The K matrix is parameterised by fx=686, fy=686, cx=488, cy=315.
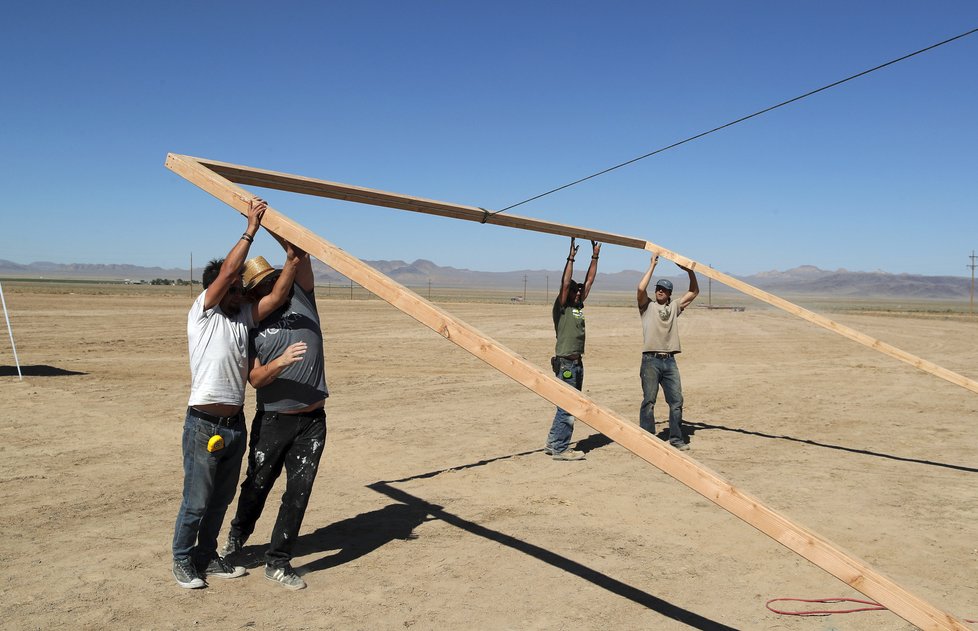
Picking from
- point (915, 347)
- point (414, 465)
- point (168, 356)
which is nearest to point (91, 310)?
point (168, 356)

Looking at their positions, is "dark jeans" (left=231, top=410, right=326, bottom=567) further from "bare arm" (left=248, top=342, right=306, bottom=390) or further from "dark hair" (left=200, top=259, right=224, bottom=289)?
"dark hair" (left=200, top=259, right=224, bottom=289)

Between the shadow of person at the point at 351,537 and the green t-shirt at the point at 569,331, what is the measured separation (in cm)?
276

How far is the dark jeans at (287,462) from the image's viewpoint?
15.1 feet

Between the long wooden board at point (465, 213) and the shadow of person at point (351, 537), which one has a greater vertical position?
the long wooden board at point (465, 213)

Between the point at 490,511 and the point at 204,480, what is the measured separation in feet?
9.45

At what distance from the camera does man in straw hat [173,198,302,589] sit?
4.27 metres

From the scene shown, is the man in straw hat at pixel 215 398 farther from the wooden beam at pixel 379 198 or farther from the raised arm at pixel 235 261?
the wooden beam at pixel 379 198

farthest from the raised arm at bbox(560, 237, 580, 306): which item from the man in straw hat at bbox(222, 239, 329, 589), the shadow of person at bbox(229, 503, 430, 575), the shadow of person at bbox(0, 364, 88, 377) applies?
the shadow of person at bbox(0, 364, 88, 377)

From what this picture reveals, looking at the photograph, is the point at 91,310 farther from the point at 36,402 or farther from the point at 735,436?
the point at 735,436

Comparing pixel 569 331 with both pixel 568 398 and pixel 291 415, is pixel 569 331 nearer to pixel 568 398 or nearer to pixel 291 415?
pixel 291 415

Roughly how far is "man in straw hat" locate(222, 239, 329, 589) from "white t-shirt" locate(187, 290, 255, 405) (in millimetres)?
165

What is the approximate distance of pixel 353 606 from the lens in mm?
4371

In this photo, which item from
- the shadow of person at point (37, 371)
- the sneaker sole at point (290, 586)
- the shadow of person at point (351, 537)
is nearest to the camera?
the sneaker sole at point (290, 586)

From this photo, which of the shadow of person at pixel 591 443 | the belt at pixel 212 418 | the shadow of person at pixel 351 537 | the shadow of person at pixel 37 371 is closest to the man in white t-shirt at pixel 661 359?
the shadow of person at pixel 591 443
